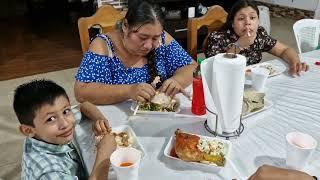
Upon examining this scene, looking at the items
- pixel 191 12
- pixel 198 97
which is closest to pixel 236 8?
pixel 198 97

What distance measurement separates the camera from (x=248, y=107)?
1260mm

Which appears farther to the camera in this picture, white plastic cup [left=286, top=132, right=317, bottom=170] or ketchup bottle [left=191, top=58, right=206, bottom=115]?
ketchup bottle [left=191, top=58, right=206, bottom=115]

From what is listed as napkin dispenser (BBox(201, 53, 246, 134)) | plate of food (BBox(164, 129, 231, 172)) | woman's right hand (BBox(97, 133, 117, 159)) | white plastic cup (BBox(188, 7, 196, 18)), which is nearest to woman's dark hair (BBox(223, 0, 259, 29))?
napkin dispenser (BBox(201, 53, 246, 134))

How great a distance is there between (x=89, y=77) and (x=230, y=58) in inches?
27.4

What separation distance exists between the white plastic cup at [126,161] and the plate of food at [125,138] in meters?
0.12

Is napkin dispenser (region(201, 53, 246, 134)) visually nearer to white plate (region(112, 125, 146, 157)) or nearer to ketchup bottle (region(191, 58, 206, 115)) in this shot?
ketchup bottle (region(191, 58, 206, 115))

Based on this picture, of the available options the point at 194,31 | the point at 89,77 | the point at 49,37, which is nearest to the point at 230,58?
the point at 89,77

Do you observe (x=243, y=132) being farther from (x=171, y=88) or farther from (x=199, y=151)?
(x=171, y=88)

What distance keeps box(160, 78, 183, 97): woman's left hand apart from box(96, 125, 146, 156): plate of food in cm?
30

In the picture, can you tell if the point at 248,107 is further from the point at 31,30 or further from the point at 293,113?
the point at 31,30

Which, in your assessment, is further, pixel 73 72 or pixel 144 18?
pixel 73 72

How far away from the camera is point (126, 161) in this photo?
3.03 feet

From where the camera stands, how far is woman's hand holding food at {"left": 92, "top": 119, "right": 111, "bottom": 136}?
1108mm

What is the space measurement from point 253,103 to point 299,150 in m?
0.37
